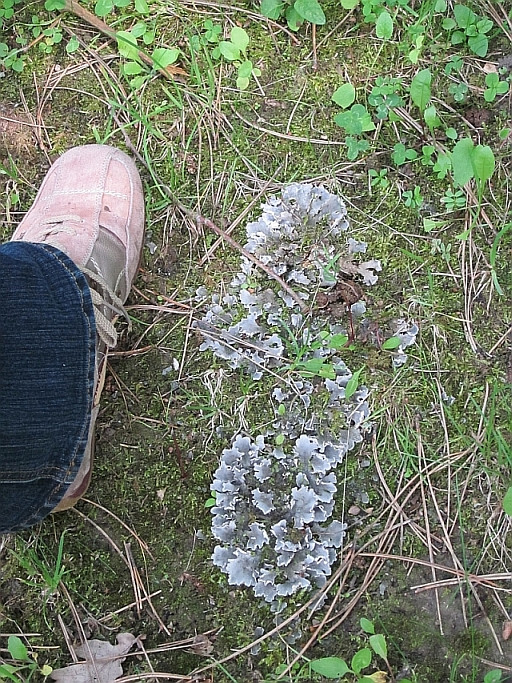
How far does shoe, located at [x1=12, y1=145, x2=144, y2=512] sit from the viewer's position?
2141 millimetres

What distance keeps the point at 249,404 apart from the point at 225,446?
0.18m

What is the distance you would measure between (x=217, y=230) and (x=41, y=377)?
918 mm

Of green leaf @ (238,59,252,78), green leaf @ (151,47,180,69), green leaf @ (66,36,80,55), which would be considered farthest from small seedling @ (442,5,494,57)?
green leaf @ (66,36,80,55)

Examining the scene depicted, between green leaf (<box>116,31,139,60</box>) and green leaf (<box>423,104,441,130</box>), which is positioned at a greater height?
green leaf (<box>116,31,139,60</box>)

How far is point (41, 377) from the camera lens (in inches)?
68.6

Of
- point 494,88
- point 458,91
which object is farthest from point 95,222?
point 494,88

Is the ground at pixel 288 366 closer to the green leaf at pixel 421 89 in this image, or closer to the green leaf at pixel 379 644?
the green leaf at pixel 421 89

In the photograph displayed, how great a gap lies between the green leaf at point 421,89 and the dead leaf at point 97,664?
2.23 m

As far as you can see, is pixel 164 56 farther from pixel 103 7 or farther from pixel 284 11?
pixel 284 11

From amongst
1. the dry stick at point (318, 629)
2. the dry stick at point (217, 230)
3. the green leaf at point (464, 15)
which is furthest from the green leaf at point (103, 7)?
the dry stick at point (318, 629)

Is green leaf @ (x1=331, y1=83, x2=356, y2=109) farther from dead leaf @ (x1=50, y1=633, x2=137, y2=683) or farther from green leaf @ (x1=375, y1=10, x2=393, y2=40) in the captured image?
dead leaf @ (x1=50, y1=633, x2=137, y2=683)

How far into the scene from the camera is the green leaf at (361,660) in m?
1.96

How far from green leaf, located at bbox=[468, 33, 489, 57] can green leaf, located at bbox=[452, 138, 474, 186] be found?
1.75 feet

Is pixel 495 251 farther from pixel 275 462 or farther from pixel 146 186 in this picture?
pixel 146 186
